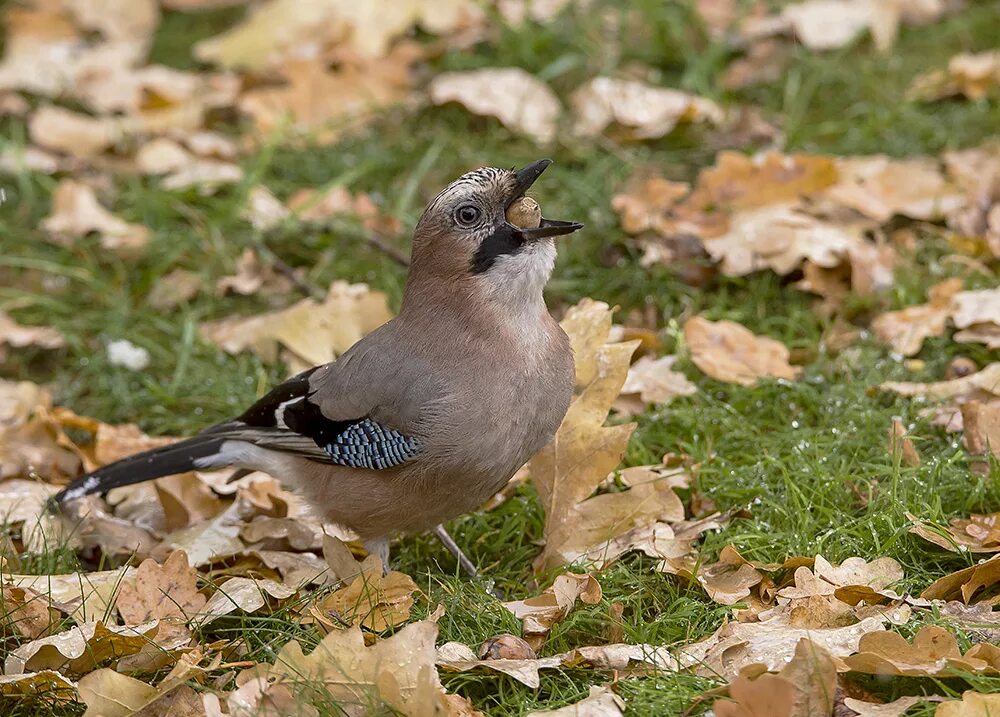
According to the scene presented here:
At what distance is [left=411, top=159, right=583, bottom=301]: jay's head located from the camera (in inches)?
154

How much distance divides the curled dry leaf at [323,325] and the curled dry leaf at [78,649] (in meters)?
1.78

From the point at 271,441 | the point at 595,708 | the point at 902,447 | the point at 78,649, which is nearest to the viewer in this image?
the point at 595,708

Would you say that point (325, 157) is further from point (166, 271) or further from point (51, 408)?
point (51, 408)

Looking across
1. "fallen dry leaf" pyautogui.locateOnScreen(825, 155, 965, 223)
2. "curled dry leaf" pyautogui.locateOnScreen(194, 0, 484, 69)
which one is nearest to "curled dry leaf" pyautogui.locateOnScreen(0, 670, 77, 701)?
"fallen dry leaf" pyautogui.locateOnScreen(825, 155, 965, 223)

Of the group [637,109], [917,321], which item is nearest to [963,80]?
Answer: [637,109]

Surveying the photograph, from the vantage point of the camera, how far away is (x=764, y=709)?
287 cm

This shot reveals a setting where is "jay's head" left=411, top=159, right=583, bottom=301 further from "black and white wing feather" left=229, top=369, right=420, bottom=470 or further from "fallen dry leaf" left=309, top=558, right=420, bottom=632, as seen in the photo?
"fallen dry leaf" left=309, top=558, right=420, bottom=632

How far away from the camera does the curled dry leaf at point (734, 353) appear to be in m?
4.72

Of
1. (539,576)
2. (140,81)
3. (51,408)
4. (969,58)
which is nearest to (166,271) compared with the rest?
(51,408)

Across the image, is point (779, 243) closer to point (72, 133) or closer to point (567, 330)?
point (567, 330)

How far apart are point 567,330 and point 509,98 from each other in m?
2.37

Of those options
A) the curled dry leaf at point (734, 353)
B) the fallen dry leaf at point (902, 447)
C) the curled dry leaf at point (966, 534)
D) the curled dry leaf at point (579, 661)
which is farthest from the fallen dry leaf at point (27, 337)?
the curled dry leaf at point (966, 534)

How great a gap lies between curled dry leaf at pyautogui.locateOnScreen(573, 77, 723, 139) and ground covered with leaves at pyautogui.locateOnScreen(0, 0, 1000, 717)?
2 centimetres

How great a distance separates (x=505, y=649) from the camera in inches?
136
